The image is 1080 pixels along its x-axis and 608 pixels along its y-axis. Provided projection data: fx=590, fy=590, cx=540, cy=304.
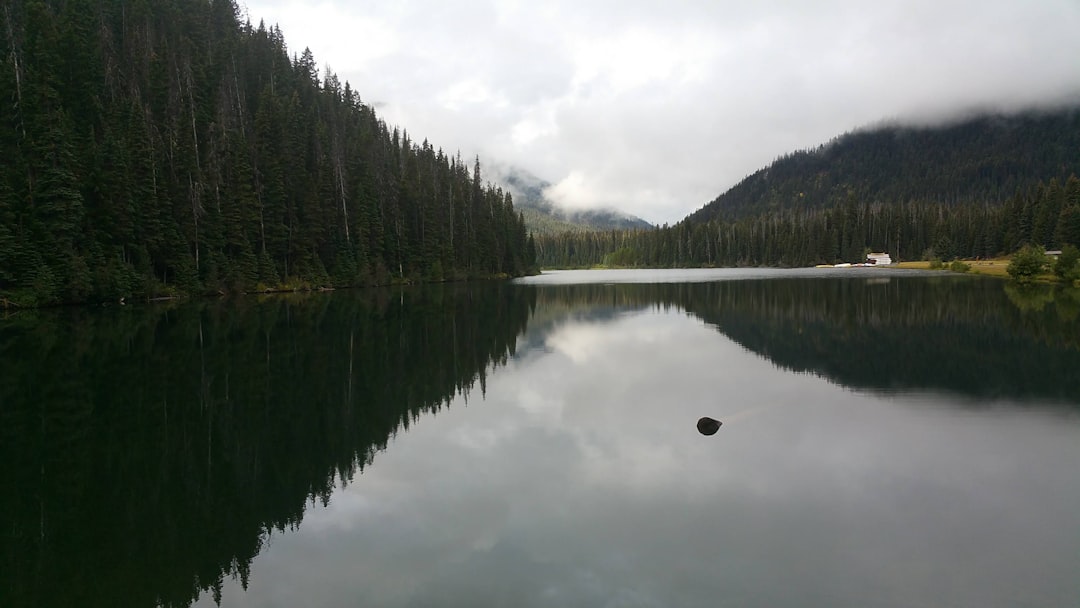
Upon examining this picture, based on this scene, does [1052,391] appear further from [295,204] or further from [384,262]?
[384,262]

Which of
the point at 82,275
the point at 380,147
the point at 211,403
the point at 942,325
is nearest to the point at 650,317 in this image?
the point at 942,325

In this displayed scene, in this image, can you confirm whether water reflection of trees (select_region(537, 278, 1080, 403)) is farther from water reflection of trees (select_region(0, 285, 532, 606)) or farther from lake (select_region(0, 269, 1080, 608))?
water reflection of trees (select_region(0, 285, 532, 606))

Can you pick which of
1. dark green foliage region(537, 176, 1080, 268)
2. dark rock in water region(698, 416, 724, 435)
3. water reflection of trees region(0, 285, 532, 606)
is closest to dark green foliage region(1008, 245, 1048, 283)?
dark green foliage region(537, 176, 1080, 268)

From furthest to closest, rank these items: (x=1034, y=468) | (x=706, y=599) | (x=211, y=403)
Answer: (x=211, y=403) → (x=1034, y=468) → (x=706, y=599)

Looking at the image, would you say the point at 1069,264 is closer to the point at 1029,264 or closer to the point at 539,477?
the point at 1029,264

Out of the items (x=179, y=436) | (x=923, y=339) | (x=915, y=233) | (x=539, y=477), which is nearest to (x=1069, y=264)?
(x=923, y=339)

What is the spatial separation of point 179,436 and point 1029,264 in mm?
76868

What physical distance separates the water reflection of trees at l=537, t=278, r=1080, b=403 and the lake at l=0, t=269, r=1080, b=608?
0.24 m

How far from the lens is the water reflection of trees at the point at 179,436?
7.13m

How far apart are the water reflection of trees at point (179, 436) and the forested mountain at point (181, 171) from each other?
17.0 m

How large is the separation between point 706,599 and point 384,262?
248 feet

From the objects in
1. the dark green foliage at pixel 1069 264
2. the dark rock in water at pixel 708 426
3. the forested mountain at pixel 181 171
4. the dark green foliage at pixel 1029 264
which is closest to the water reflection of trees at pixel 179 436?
the dark rock in water at pixel 708 426

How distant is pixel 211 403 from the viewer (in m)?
14.7

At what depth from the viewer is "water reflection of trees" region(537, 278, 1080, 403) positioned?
1722cm
